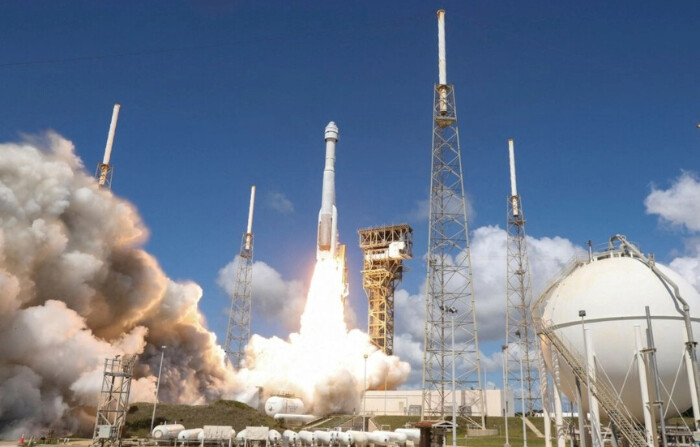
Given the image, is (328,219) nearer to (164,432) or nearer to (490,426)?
(490,426)

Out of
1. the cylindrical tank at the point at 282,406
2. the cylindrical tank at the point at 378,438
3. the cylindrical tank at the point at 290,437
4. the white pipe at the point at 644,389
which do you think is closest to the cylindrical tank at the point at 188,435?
the cylindrical tank at the point at 290,437

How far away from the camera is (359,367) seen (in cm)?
7344

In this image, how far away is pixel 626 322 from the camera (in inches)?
1101

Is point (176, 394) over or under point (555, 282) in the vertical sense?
under

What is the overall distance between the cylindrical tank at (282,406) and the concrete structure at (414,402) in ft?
28.0

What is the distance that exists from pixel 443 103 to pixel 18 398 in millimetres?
46578

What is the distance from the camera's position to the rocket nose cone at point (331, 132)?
73.9 meters

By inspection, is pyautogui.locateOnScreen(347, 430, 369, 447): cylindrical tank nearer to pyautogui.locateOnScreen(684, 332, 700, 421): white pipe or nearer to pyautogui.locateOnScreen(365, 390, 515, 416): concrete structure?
pyautogui.locateOnScreen(365, 390, 515, 416): concrete structure

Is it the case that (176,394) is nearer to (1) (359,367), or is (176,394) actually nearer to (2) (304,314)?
(2) (304,314)

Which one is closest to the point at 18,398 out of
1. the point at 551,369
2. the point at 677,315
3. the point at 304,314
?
the point at 304,314

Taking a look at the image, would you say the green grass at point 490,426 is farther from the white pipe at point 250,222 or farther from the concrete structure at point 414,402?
the white pipe at point 250,222

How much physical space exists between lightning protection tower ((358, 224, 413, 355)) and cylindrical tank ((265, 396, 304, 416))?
24.6 metres

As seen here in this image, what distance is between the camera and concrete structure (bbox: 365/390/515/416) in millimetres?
65062

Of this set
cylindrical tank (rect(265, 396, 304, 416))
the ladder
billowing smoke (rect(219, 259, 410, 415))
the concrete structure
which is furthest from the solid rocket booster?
the ladder
